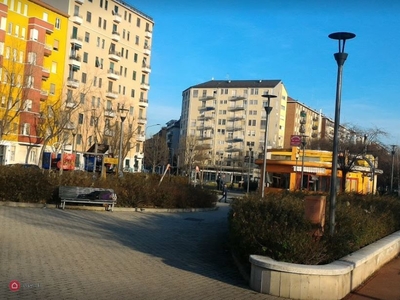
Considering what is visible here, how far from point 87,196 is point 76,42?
52795mm

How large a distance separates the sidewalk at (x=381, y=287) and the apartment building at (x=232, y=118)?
99.0m

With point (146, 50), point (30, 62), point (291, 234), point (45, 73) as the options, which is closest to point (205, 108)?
point (146, 50)

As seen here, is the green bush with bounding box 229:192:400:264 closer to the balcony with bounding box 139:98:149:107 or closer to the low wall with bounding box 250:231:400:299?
the low wall with bounding box 250:231:400:299

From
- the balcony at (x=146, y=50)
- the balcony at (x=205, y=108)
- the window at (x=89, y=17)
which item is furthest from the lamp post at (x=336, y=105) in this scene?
the balcony at (x=205, y=108)

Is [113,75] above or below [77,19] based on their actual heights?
below

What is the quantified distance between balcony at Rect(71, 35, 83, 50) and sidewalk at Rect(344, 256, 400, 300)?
62.7 metres

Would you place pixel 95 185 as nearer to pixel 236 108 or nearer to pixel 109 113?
pixel 109 113

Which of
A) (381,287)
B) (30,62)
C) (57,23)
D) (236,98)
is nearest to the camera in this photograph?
(381,287)

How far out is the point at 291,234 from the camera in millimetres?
8352

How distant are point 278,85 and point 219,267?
10510cm

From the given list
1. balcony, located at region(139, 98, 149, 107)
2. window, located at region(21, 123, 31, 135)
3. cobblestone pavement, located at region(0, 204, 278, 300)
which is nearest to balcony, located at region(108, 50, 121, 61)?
balcony, located at region(139, 98, 149, 107)

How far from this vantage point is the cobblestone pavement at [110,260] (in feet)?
24.4

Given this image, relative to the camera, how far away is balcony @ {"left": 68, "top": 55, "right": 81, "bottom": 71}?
66938 mm

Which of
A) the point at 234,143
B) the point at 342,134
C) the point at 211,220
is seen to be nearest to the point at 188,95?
the point at 234,143
